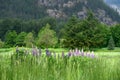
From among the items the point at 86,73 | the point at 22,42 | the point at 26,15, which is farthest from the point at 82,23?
the point at 26,15

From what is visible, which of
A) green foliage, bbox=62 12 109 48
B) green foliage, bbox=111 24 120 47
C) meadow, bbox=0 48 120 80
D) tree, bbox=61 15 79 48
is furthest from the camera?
green foliage, bbox=111 24 120 47

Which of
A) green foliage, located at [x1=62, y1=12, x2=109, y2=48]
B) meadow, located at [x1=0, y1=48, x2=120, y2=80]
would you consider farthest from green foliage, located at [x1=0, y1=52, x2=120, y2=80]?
green foliage, located at [x1=62, y1=12, x2=109, y2=48]

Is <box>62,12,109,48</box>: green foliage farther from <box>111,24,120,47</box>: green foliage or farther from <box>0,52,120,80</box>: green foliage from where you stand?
<box>0,52,120,80</box>: green foliage

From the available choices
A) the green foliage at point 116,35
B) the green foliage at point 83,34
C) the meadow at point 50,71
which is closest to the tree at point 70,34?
the green foliage at point 83,34

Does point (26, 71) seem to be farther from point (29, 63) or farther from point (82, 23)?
point (82, 23)

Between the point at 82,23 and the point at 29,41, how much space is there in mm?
16445

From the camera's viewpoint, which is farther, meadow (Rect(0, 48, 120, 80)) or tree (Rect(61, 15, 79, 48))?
tree (Rect(61, 15, 79, 48))

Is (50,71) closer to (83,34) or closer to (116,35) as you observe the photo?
(83,34)

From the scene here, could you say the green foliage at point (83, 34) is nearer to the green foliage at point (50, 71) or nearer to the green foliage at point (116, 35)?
the green foliage at point (116, 35)

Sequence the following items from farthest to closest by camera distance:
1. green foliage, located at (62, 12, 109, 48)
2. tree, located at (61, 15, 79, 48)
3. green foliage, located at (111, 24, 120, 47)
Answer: green foliage, located at (111, 24, 120, 47) < green foliage, located at (62, 12, 109, 48) < tree, located at (61, 15, 79, 48)

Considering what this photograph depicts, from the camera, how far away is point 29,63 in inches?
237

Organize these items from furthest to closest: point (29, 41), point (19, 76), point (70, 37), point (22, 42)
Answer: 1. point (22, 42)
2. point (29, 41)
3. point (70, 37)
4. point (19, 76)

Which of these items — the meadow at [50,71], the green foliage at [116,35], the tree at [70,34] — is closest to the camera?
the meadow at [50,71]

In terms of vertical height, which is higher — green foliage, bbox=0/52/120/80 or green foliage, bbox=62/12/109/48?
green foliage, bbox=62/12/109/48
